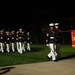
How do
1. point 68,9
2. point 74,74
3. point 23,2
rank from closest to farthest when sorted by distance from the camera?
1. point 74,74
2. point 68,9
3. point 23,2

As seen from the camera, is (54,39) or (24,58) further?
(24,58)

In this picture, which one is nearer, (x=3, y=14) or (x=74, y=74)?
(x=74, y=74)

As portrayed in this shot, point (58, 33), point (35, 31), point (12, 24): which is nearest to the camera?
point (58, 33)

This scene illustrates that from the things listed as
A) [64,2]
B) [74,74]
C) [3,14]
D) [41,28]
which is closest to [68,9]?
[64,2]

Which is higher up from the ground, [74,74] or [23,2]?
[23,2]

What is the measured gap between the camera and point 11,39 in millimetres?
22125

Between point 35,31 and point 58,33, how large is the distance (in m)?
22.6

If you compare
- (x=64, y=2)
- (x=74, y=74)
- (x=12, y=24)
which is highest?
(x=64, y=2)

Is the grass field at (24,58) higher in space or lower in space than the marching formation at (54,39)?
lower

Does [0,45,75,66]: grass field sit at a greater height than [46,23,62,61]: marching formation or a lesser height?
lesser

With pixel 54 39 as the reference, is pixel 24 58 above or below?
below

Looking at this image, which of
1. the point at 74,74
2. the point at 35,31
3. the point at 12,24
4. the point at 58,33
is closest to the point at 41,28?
the point at 35,31

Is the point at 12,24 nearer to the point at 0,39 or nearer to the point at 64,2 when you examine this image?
the point at 64,2

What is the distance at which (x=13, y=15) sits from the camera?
168ft
